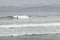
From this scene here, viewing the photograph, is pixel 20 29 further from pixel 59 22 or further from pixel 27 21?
pixel 59 22

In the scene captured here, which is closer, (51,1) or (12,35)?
(12,35)

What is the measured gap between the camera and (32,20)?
40.9 inches

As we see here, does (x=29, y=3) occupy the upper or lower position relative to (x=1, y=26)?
upper

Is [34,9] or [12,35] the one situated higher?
[34,9]

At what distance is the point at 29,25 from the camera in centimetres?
101

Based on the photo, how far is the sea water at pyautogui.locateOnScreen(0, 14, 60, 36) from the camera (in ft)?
3.25

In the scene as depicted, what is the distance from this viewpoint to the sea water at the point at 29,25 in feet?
3.25

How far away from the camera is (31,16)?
106 cm

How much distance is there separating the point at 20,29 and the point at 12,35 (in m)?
0.10

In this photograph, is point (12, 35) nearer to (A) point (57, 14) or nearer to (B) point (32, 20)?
(B) point (32, 20)

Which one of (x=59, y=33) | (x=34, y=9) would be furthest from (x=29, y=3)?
(x=59, y=33)

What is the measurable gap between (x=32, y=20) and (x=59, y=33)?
11.6 inches

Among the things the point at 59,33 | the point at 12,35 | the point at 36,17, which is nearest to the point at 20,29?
the point at 12,35

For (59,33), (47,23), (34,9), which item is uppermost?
(34,9)
